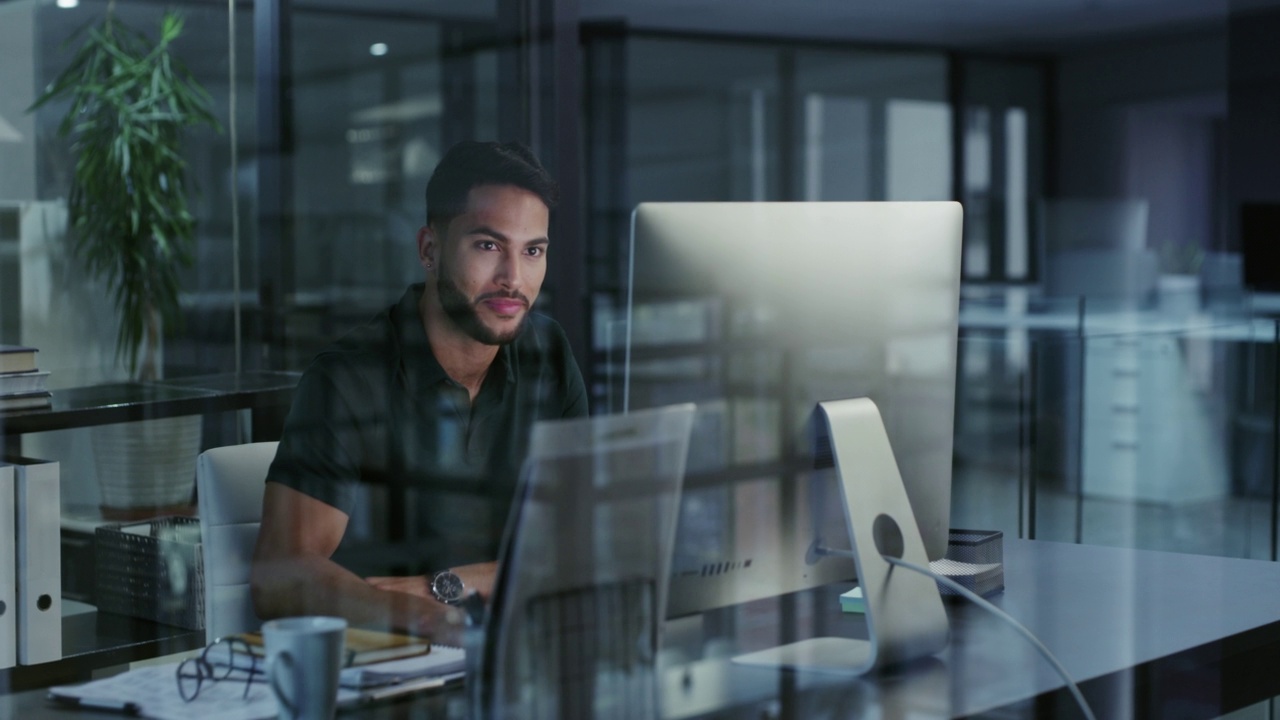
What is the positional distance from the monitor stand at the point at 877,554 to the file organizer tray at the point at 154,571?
4.49 feet

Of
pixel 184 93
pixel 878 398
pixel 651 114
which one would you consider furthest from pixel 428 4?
pixel 878 398

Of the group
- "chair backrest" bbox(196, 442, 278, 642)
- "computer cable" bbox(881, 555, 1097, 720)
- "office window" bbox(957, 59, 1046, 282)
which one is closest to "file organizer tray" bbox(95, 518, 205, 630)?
"chair backrest" bbox(196, 442, 278, 642)

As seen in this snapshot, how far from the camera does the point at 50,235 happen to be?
10.3 feet

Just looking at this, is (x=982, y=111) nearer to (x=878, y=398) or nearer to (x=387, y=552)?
(x=387, y=552)

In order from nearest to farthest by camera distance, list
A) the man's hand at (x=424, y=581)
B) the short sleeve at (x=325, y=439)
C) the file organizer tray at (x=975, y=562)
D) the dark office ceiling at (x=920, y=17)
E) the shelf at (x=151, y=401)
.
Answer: the man's hand at (x=424, y=581), the file organizer tray at (x=975, y=562), the short sleeve at (x=325, y=439), the shelf at (x=151, y=401), the dark office ceiling at (x=920, y=17)

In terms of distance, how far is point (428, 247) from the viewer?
6.44ft

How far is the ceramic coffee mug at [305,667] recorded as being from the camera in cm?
92

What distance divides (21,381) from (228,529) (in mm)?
1010

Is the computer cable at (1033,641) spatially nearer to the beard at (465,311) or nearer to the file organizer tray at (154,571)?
the beard at (465,311)

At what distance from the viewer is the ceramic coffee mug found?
919 millimetres

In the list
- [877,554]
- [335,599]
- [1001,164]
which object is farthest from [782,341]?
[1001,164]

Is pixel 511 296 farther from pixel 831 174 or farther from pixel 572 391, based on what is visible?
pixel 831 174

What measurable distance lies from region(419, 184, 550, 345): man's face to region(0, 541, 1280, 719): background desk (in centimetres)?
72

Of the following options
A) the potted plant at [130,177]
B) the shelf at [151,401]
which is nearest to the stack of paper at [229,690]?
the shelf at [151,401]
